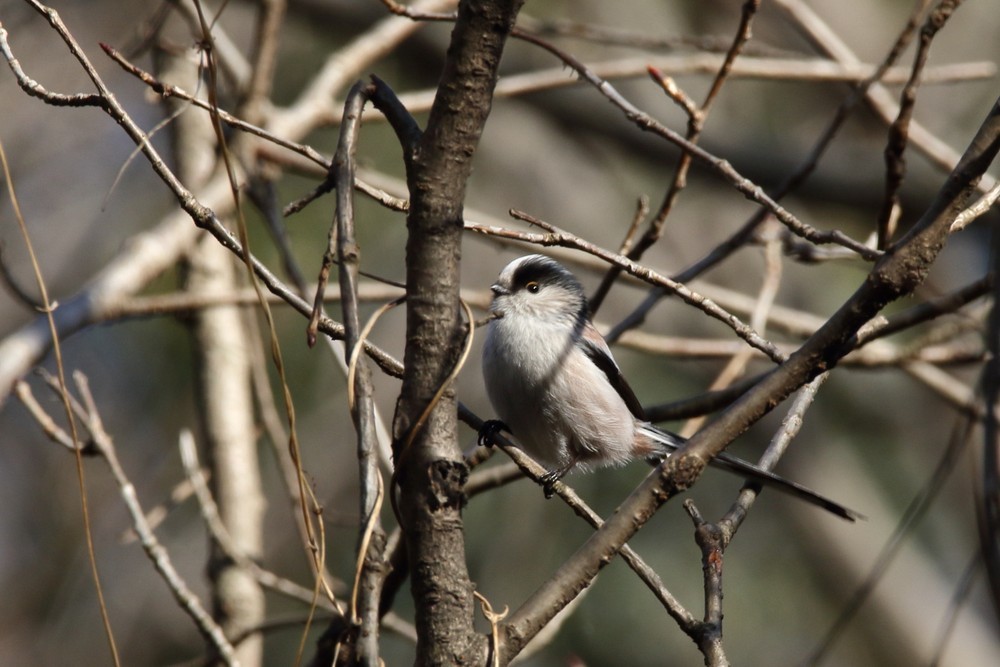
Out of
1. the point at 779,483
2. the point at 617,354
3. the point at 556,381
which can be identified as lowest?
the point at 779,483

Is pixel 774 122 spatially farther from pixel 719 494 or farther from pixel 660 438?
pixel 660 438

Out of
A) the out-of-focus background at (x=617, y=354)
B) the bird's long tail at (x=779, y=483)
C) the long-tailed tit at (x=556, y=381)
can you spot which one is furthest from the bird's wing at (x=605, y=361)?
the out-of-focus background at (x=617, y=354)

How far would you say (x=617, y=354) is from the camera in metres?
8.59

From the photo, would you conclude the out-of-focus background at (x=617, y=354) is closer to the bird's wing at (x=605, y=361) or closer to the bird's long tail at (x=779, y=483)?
the bird's wing at (x=605, y=361)

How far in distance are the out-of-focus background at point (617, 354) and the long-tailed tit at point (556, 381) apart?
190 cm

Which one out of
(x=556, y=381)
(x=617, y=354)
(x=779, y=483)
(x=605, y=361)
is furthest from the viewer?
(x=617, y=354)

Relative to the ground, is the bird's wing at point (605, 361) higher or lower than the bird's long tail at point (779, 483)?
higher

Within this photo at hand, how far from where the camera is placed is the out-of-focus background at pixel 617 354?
6543 millimetres

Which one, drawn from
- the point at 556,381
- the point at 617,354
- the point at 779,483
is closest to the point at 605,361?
the point at 556,381

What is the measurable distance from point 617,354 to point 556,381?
5039 millimetres

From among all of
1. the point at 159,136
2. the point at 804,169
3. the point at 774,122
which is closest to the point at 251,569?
the point at 804,169

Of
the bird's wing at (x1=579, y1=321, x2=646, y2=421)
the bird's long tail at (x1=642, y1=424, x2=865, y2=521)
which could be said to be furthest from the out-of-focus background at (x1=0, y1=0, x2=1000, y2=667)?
the bird's long tail at (x1=642, y1=424, x2=865, y2=521)

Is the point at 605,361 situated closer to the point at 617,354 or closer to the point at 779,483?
the point at 779,483

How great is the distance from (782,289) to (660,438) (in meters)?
4.60
